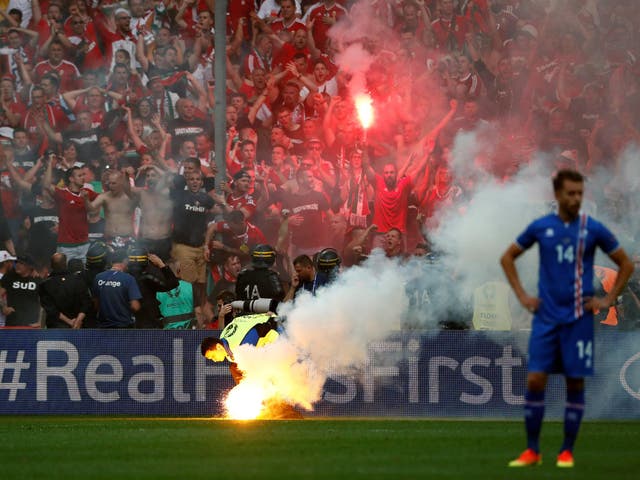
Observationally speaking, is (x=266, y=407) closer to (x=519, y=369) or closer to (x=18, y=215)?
(x=519, y=369)

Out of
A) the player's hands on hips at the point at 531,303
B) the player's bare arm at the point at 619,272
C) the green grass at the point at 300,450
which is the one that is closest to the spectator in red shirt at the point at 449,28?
the green grass at the point at 300,450

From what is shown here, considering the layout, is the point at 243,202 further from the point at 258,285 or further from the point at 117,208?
the point at 258,285

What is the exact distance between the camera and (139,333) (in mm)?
15367

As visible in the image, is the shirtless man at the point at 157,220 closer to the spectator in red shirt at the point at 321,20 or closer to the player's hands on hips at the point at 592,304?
the spectator in red shirt at the point at 321,20

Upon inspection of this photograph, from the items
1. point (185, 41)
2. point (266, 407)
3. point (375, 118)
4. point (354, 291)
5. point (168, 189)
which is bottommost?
point (266, 407)

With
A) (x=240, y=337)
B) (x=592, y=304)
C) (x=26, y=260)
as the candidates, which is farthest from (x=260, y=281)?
(x=592, y=304)

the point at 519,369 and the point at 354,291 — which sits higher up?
the point at 354,291

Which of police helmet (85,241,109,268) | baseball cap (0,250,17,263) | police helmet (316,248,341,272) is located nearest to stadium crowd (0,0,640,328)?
baseball cap (0,250,17,263)

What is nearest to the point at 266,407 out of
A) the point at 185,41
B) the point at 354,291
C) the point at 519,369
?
the point at 354,291

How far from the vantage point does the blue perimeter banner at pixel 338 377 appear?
571 inches

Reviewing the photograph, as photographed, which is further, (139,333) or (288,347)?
(139,333)

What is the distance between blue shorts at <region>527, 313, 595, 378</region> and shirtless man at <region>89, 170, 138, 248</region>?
11532 millimetres

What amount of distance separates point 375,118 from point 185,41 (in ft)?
11.4

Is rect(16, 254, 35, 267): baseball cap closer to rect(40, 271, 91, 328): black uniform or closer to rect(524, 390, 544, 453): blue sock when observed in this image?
rect(40, 271, 91, 328): black uniform
